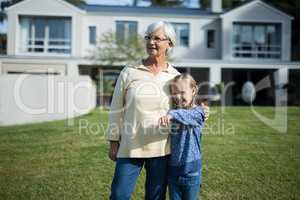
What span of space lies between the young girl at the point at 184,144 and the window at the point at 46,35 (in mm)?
22651

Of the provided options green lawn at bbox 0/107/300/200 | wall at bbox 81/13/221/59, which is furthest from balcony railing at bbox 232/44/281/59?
green lawn at bbox 0/107/300/200

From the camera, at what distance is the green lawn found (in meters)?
5.21

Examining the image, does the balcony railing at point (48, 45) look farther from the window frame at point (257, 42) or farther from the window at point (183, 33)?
the window frame at point (257, 42)

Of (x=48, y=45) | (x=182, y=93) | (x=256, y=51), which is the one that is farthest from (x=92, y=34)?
(x=182, y=93)

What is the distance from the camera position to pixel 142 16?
2538 cm

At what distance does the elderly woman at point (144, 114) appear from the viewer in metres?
3.22

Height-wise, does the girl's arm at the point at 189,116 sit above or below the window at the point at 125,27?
below

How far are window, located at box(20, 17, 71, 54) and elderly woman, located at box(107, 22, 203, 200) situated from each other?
2253cm

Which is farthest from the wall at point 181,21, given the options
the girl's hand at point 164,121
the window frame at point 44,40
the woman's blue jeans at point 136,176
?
the girl's hand at point 164,121

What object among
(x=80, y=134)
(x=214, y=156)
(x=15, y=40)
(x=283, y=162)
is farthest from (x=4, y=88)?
(x=15, y=40)

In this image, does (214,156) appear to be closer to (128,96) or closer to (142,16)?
(128,96)

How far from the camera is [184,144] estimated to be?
328cm

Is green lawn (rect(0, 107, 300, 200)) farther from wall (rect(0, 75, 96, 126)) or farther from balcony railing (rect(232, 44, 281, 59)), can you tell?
balcony railing (rect(232, 44, 281, 59))

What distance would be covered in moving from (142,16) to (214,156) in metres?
19.5
